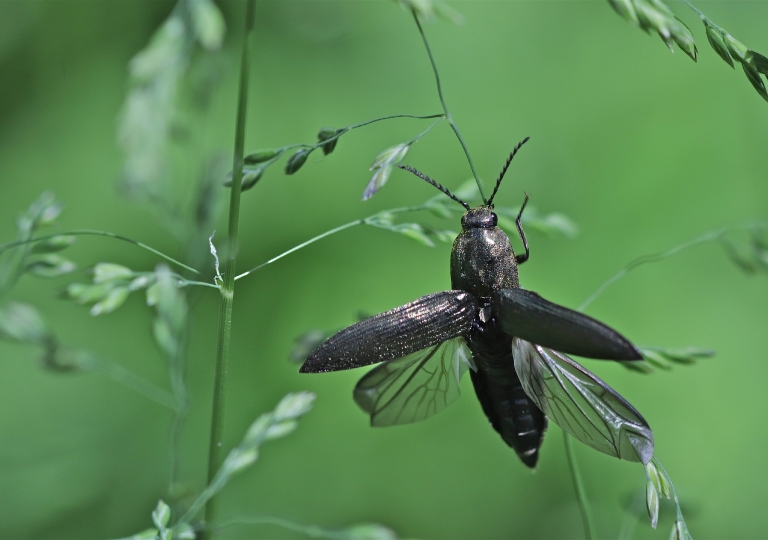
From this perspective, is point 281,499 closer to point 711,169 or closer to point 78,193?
point 78,193

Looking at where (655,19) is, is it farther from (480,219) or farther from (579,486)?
(579,486)

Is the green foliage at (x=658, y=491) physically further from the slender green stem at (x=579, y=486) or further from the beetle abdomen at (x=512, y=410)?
the beetle abdomen at (x=512, y=410)

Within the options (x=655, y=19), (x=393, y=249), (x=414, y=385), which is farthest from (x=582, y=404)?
(x=393, y=249)

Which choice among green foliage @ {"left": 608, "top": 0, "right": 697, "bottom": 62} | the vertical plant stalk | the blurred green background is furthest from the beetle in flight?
the blurred green background

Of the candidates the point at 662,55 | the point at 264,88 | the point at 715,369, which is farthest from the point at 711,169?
the point at 264,88

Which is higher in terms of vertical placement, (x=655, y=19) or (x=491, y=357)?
(x=655, y=19)

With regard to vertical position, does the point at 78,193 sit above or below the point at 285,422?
below

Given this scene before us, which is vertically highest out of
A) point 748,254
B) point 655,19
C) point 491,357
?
point 655,19
